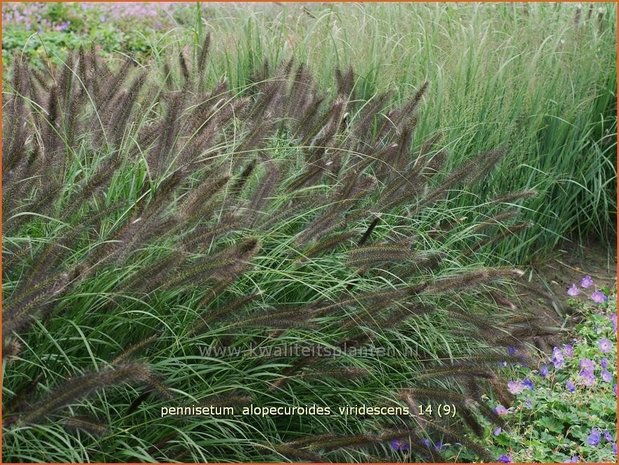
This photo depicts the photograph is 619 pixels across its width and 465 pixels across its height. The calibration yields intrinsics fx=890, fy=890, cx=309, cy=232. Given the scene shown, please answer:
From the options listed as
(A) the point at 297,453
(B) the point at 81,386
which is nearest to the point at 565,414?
(A) the point at 297,453

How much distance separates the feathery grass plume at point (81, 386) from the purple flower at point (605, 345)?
8.89ft

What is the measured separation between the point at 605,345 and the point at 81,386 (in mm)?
2837

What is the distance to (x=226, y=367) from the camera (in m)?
2.66

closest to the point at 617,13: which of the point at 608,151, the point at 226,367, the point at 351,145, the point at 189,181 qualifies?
the point at 608,151

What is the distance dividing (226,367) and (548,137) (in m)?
2.75

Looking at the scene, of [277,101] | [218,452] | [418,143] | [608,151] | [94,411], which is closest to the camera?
[94,411]

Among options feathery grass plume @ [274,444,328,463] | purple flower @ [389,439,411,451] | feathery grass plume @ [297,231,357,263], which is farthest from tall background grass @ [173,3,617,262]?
feathery grass plume @ [274,444,328,463]

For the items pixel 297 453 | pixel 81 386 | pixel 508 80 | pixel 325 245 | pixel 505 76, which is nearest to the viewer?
pixel 81 386

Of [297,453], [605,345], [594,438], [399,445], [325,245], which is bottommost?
[605,345]

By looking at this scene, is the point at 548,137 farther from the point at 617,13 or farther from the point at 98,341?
the point at 98,341

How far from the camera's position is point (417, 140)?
4152 millimetres

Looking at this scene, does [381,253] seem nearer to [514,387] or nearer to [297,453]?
[297,453]

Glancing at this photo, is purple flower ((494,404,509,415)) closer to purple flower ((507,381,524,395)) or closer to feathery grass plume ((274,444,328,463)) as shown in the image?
purple flower ((507,381,524,395))

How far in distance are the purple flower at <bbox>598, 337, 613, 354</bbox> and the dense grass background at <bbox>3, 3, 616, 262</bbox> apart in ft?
1.84
